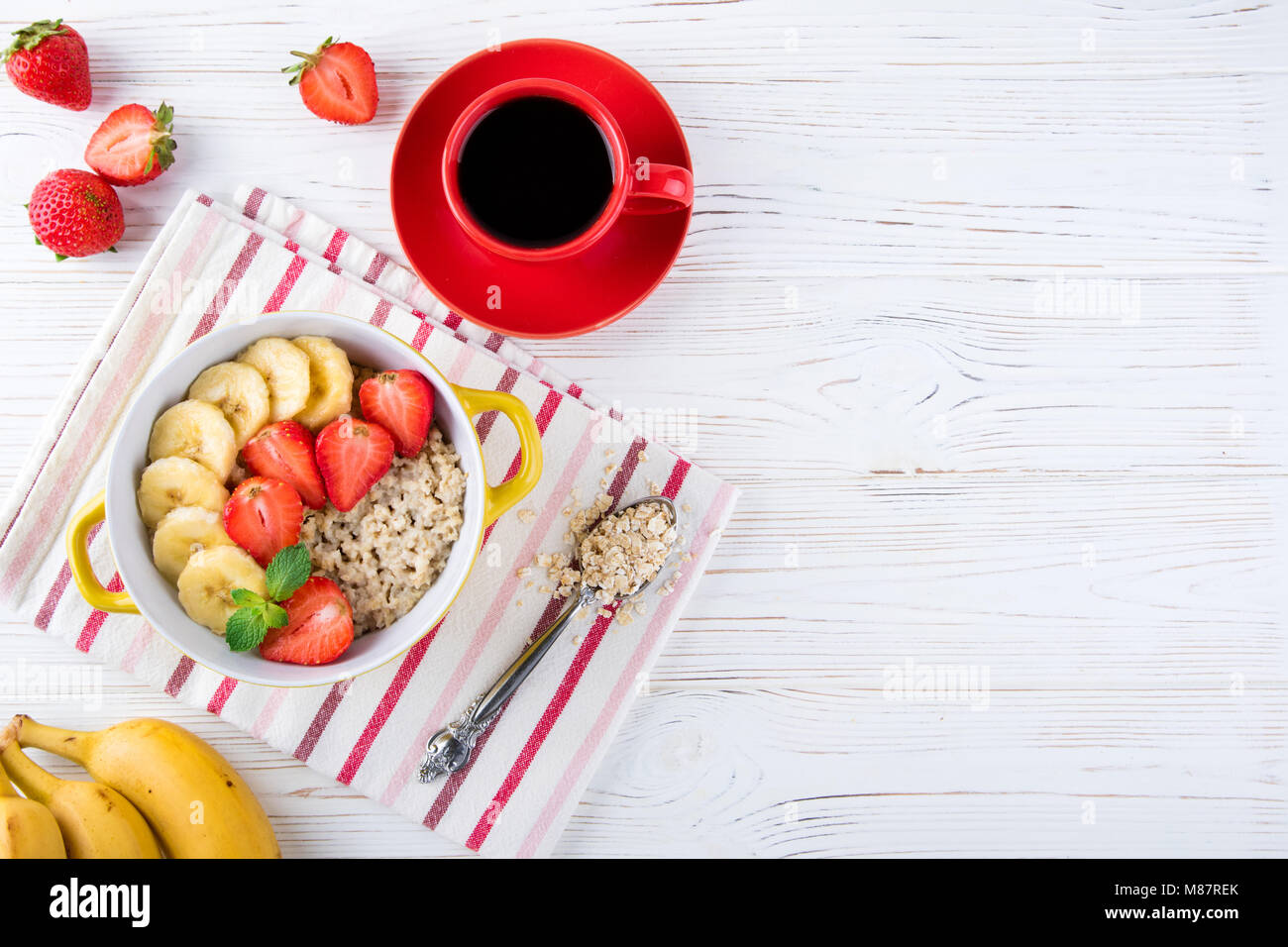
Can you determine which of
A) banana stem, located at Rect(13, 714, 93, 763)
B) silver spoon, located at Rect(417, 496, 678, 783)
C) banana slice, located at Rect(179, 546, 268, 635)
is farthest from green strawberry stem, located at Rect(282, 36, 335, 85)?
banana stem, located at Rect(13, 714, 93, 763)

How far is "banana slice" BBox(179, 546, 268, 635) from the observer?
912 millimetres

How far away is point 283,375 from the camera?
947mm

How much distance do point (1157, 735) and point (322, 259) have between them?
4.29 ft

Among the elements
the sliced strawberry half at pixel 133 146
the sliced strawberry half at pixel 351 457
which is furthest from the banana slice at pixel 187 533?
the sliced strawberry half at pixel 133 146

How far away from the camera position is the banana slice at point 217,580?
35.9 inches

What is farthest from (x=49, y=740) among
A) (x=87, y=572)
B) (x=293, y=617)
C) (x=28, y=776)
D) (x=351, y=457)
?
(x=351, y=457)

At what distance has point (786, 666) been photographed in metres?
1.23

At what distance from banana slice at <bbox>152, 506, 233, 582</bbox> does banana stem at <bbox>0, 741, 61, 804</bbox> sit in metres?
0.35

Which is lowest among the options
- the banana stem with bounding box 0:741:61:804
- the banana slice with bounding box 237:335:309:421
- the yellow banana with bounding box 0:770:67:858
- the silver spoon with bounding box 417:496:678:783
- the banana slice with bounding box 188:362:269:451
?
the banana stem with bounding box 0:741:61:804

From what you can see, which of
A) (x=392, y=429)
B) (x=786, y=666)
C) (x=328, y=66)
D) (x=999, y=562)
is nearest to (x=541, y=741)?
(x=786, y=666)

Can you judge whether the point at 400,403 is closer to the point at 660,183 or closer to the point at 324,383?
the point at 324,383

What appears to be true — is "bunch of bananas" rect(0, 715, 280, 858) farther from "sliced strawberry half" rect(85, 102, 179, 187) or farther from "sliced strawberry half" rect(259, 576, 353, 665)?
"sliced strawberry half" rect(85, 102, 179, 187)

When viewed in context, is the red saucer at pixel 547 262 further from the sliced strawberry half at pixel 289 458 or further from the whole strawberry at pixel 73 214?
the whole strawberry at pixel 73 214

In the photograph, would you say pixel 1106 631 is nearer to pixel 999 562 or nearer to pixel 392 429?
pixel 999 562
